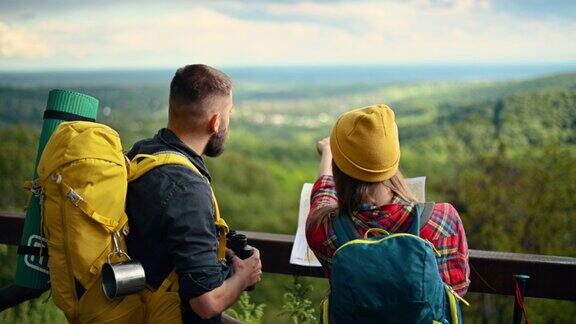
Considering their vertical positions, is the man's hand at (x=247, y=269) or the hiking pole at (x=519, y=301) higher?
the man's hand at (x=247, y=269)

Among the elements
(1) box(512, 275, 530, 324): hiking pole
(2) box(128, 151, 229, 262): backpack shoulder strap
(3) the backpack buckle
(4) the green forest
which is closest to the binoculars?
(2) box(128, 151, 229, 262): backpack shoulder strap

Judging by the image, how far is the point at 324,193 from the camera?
7.26ft

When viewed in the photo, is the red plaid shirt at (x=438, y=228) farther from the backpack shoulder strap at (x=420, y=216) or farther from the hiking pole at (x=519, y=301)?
the hiking pole at (x=519, y=301)

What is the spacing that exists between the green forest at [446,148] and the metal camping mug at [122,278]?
6745 millimetres

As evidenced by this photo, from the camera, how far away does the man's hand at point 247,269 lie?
2.15 meters

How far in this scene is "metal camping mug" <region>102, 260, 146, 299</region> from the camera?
194 centimetres

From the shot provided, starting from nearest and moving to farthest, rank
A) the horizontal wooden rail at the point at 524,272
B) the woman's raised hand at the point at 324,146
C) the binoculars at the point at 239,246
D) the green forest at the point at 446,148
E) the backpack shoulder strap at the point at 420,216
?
the backpack shoulder strap at the point at 420,216 < the binoculars at the point at 239,246 < the woman's raised hand at the point at 324,146 < the horizontal wooden rail at the point at 524,272 < the green forest at the point at 446,148

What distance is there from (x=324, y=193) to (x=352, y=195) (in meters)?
0.22

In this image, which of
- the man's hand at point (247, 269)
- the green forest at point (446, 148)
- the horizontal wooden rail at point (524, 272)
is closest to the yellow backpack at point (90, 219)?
the man's hand at point (247, 269)

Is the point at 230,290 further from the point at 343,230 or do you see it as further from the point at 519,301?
the point at 519,301

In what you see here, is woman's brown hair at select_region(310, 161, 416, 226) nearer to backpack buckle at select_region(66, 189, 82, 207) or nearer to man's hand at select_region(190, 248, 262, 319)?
man's hand at select_region(190, 248, 262, 319)

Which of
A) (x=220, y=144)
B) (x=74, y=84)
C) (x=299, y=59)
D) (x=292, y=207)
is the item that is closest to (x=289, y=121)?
(x=299, y=59)

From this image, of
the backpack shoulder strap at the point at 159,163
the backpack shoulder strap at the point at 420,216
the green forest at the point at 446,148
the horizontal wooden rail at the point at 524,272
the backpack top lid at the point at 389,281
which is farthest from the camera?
the green forest at the point at 446,148

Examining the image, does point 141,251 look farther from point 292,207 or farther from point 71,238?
point 292,207
